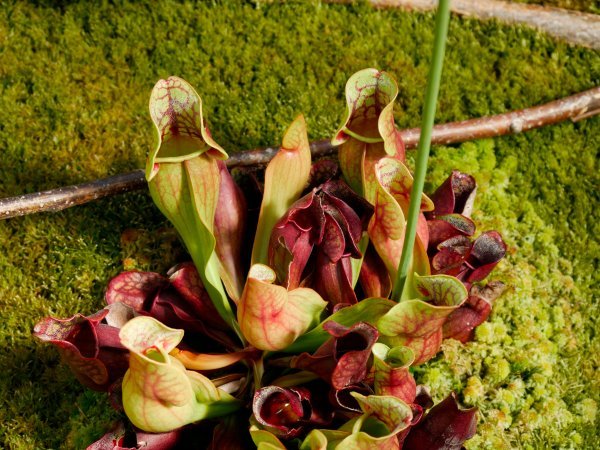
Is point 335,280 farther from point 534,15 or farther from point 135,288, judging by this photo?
point 534,15

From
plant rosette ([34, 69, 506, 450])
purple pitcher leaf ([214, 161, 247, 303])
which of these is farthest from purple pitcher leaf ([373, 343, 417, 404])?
purple pitcher leaf ([214, 161, 247, 303])

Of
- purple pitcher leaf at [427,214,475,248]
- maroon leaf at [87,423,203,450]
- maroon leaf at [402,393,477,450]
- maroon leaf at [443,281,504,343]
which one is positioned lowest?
maroon leaf at [87,423,203,450]

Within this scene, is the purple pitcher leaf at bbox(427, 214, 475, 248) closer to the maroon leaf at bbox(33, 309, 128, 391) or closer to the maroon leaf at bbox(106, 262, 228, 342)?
the maroon leaf at bbox(106, 262, 228, 342)

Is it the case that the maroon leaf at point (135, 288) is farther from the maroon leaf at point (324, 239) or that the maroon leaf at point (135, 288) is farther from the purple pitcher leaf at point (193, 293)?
the maroon leaf at point (324, 239)

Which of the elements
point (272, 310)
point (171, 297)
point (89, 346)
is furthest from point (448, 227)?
point (89, 346)

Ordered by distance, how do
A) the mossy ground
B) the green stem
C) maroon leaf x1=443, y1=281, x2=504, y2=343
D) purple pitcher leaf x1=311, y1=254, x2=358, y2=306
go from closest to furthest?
the green stem → purple pitcher leaf x1=311, y1=254, x2=358, y2=306 → maroon leaf x1=443, y1=281, x2=504, y2=343 → the mossy ground

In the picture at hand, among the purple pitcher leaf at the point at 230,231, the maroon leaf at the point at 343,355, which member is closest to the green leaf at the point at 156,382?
the maroon leaf at the point at 343,355

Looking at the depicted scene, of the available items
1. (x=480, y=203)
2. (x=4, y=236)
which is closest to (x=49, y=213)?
(x=4, y=236)
